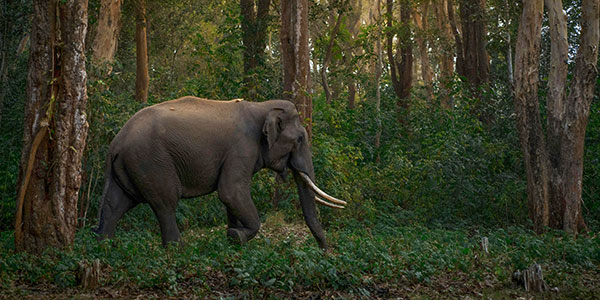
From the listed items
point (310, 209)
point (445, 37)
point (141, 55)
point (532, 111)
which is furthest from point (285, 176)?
point (445, 37)

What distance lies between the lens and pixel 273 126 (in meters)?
9.81

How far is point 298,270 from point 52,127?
3157 millimetres

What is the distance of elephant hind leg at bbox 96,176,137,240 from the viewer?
916 centimetres

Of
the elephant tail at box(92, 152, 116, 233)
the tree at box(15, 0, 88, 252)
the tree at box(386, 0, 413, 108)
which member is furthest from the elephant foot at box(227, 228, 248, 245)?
the tree at box(386, 0, 413, 108)

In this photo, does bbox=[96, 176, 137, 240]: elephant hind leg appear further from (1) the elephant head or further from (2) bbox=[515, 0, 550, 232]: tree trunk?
(2) bbox=[515, 0, 550, 232]: tree trunk

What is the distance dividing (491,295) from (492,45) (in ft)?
51.4

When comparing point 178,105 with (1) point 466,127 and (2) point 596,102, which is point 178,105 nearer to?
(1) point 466,127

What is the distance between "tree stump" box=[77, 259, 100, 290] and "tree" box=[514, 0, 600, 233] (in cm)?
891

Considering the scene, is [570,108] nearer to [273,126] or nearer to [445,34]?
[273,126]

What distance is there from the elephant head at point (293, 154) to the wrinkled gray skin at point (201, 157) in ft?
0.05

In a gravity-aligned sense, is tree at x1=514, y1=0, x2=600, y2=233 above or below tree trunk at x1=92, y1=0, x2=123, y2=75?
below

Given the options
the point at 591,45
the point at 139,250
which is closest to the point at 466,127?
the point at 591,45

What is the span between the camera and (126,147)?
910cm

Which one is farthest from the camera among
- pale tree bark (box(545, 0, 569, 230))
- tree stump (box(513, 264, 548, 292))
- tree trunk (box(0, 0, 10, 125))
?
tree trunk (box(0, 0, 10, 125))
